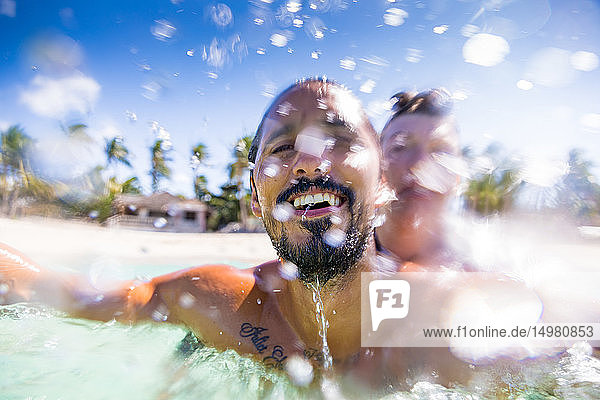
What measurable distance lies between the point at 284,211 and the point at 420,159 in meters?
1.62

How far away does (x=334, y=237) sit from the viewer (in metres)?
1.95

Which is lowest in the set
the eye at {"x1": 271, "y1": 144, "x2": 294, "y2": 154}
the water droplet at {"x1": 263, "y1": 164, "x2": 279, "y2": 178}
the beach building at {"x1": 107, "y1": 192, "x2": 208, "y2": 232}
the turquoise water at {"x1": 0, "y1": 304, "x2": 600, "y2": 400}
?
the beach building at {"x1": 107, "y1": 192, "x2": 208, "y2": 232}

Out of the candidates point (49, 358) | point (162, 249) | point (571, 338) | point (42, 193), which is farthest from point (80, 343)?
point (42, 193)

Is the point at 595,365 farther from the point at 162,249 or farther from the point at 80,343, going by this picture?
the point at 162,249

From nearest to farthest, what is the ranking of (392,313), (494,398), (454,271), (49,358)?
(494,398) < (392,313) < (454,271) < (49,358)

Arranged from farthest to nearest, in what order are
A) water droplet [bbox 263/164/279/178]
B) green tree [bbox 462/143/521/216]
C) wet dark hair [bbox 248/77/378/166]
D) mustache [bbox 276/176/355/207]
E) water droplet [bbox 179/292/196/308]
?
green tree [bbox 462/143/521/216], water droplet [bbox 179/292/196/308], wet dark hair [bbox 248/77/378/166], water droplet [bbox 263/164/279/178], mustache [bbox 276/176/355/207]

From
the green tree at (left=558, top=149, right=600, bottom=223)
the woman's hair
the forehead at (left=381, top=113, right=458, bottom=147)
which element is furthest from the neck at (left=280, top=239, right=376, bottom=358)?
the green tree at (left=558, top=149, right=600, bottom=223)

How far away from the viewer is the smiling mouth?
1.88m

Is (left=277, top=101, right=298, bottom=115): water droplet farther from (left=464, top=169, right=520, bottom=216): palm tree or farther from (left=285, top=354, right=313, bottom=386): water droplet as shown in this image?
(left=464, top=169, right=520, bottom=216): palm tree

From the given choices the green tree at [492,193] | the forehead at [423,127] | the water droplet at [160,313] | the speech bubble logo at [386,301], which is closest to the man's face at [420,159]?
the forehead at [423,127]

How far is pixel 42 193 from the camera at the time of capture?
33.5 m

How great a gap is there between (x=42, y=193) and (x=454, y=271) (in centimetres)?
4005

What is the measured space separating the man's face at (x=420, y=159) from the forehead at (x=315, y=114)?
40.8 inches

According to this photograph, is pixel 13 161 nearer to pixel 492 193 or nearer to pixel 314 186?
pixel 314 186
